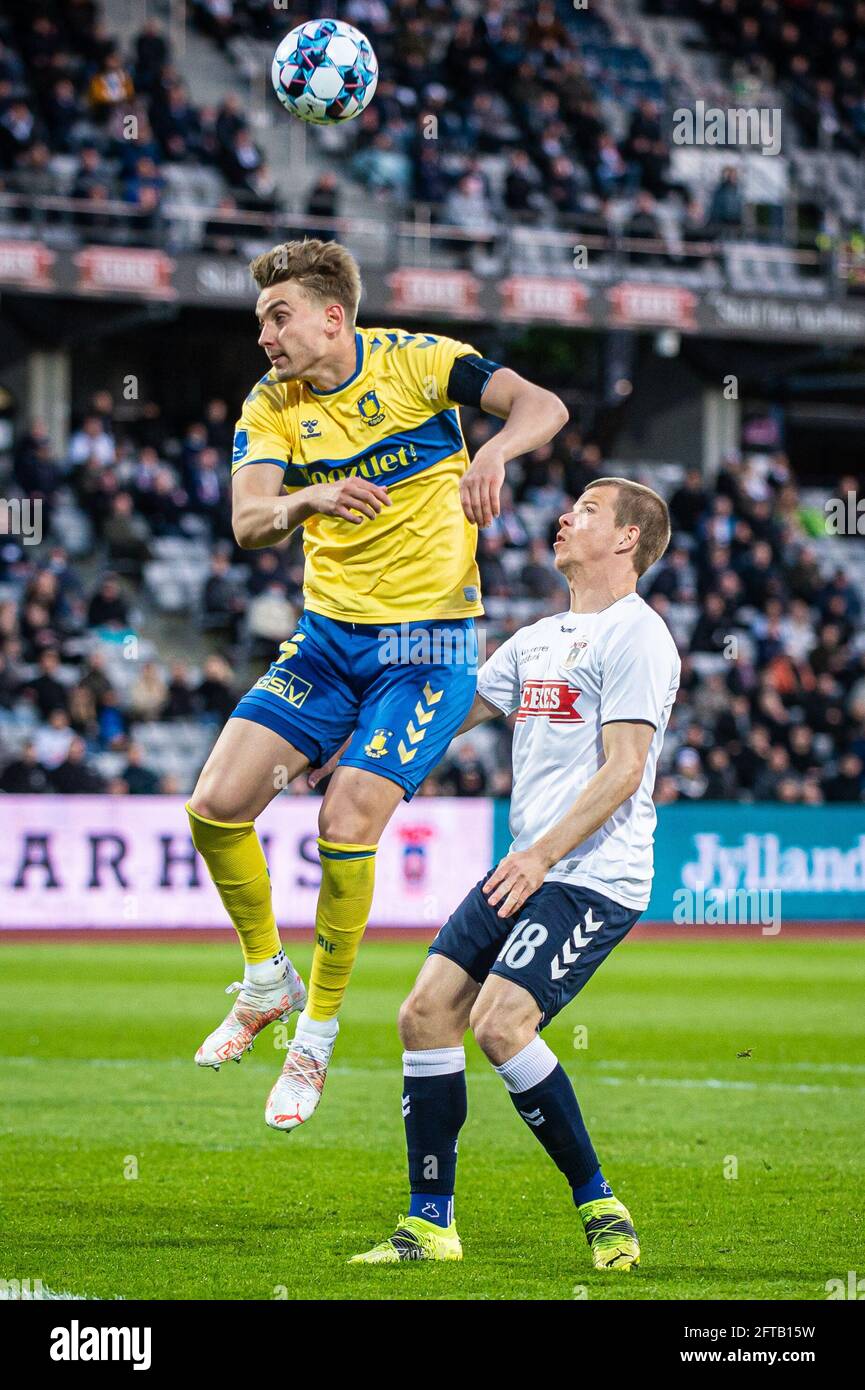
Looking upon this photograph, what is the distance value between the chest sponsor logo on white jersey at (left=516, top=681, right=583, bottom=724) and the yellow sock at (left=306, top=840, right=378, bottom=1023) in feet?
2.54

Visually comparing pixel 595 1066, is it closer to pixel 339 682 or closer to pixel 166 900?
pixel 339 682

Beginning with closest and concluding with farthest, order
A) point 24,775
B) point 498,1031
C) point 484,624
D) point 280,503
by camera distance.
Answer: point 498,1031 < point 280,503 < point 24,775 < point 484,624

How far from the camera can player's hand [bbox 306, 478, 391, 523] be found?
592 centimetres

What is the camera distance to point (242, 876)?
6.68m

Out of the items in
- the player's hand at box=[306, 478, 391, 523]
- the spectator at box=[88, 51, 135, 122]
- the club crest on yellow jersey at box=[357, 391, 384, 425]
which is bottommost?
the player's hand at box=[306, 478, 391, 523]

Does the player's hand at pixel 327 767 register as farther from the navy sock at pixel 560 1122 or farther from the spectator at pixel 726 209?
the spectator at pixel 726 209

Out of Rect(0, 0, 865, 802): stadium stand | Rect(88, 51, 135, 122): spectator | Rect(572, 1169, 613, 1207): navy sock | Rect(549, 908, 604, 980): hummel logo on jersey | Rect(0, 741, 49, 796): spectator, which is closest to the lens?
Rect(549, 908, 604, 980): hummel logo on jersey

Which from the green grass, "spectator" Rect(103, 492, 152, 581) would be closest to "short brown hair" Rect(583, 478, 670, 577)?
the green grass

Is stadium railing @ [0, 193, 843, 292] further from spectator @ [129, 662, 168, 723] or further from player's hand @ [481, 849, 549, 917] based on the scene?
player's hand @ [481, 849, 549, 917]

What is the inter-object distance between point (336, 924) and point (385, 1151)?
2531 millimetres

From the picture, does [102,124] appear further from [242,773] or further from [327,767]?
[242,773]

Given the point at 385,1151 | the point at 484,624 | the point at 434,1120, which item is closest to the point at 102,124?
the point at 484,624

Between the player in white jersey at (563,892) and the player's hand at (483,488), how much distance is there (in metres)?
A: 0.43

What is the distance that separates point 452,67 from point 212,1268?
2323cm
